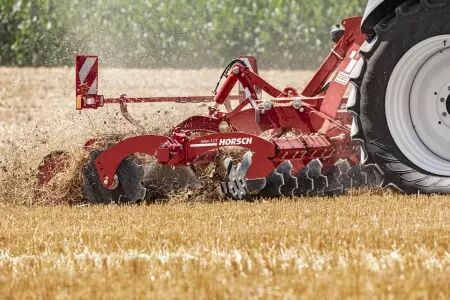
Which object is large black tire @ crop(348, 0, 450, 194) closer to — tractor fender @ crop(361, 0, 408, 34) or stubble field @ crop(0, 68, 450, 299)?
tractor fender @ crop(361, 0, 408, 34)

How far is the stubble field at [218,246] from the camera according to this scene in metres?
4.07

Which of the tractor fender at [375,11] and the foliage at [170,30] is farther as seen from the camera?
the foliage at [170,30]

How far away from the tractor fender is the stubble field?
1018 mm

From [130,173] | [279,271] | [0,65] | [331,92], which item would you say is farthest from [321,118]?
[0,65]

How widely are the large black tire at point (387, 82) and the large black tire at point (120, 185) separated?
1.45m

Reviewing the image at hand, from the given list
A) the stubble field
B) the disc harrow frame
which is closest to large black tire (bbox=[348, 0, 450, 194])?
the stubble field

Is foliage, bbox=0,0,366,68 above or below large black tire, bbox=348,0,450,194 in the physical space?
above

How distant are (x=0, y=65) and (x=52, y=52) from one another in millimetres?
1043

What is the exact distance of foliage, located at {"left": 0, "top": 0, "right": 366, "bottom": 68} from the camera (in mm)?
21172

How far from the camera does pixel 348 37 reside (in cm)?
758

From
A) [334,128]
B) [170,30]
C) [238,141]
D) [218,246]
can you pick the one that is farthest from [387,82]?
[170,30]

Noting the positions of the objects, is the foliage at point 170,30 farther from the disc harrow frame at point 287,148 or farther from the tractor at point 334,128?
the disc harrow frame at point 287,148

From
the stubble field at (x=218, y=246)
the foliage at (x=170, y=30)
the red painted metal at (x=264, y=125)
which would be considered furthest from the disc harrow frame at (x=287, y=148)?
the foliage at (x=170, y=30)

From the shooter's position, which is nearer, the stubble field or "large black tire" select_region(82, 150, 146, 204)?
the stubble field
